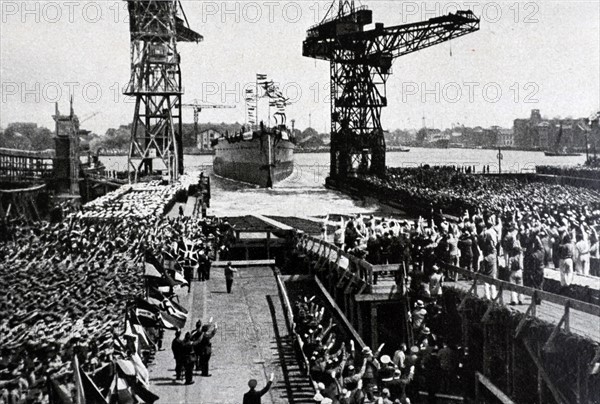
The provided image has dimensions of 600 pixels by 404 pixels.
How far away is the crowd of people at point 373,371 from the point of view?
1064 cm

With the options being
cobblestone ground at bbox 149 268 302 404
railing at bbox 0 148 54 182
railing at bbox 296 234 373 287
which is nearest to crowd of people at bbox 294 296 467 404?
cobblestone ground at bbox 149 268 302 404

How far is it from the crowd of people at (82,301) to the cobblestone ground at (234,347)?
95 centimetres

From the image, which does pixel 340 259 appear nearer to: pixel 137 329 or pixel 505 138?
pixel 137 329

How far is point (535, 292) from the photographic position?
43.3 ft

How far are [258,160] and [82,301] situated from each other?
172 ft

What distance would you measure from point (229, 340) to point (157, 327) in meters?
2.19

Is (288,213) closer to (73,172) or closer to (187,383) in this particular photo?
(73,172)

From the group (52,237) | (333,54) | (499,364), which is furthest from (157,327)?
(333,54)

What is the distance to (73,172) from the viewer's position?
33594mm

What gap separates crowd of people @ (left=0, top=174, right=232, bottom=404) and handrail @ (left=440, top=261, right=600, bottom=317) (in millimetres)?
6884

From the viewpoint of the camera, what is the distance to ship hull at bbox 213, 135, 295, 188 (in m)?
64.3

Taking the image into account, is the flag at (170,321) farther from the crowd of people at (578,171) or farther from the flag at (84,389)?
the crowd of people at (578,171)

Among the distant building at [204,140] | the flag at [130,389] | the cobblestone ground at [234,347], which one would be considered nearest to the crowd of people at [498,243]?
the cobblestone ground at [234,347]

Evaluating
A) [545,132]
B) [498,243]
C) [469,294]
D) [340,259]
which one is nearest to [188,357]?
[469,294]
